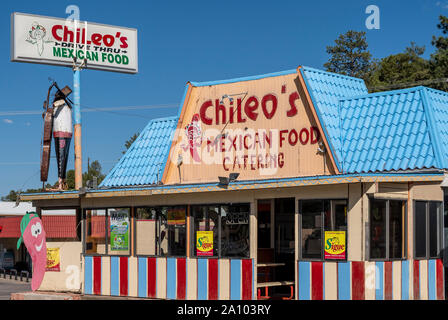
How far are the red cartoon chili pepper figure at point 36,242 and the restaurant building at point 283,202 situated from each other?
751 millimetres

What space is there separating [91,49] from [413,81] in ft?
84.5

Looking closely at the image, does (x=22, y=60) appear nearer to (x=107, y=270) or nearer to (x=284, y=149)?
(x=107, y=270)

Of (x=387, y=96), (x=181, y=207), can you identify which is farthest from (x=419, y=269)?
(x=181, y=207)

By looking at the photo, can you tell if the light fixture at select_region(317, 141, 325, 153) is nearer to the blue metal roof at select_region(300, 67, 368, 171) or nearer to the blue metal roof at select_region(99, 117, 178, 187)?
the blue metal roof at select_region(300, 67, 368, 171)

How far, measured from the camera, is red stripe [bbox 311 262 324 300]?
19.1 m

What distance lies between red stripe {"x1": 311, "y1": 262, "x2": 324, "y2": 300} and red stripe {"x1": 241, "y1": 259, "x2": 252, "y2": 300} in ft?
6.73

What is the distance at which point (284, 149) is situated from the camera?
22.1 m

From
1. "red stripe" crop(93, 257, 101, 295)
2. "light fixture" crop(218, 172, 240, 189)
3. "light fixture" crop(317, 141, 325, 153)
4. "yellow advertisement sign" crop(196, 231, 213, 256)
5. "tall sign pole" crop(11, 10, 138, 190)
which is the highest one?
"tall sign pole" crop(11, 10, 138, 190)

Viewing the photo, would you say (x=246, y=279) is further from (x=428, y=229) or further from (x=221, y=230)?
(x=428, y=229)

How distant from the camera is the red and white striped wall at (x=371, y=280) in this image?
59.9 feet

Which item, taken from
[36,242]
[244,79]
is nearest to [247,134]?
[244,79]

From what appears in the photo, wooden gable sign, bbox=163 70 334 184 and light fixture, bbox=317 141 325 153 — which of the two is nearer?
light fixture, bbox=317 141 325 153

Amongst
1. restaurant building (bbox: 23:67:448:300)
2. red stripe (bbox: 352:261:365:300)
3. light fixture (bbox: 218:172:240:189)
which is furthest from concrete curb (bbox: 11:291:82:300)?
red stripe (bbox: 352:261:365:300)

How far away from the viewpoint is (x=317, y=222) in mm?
19422
